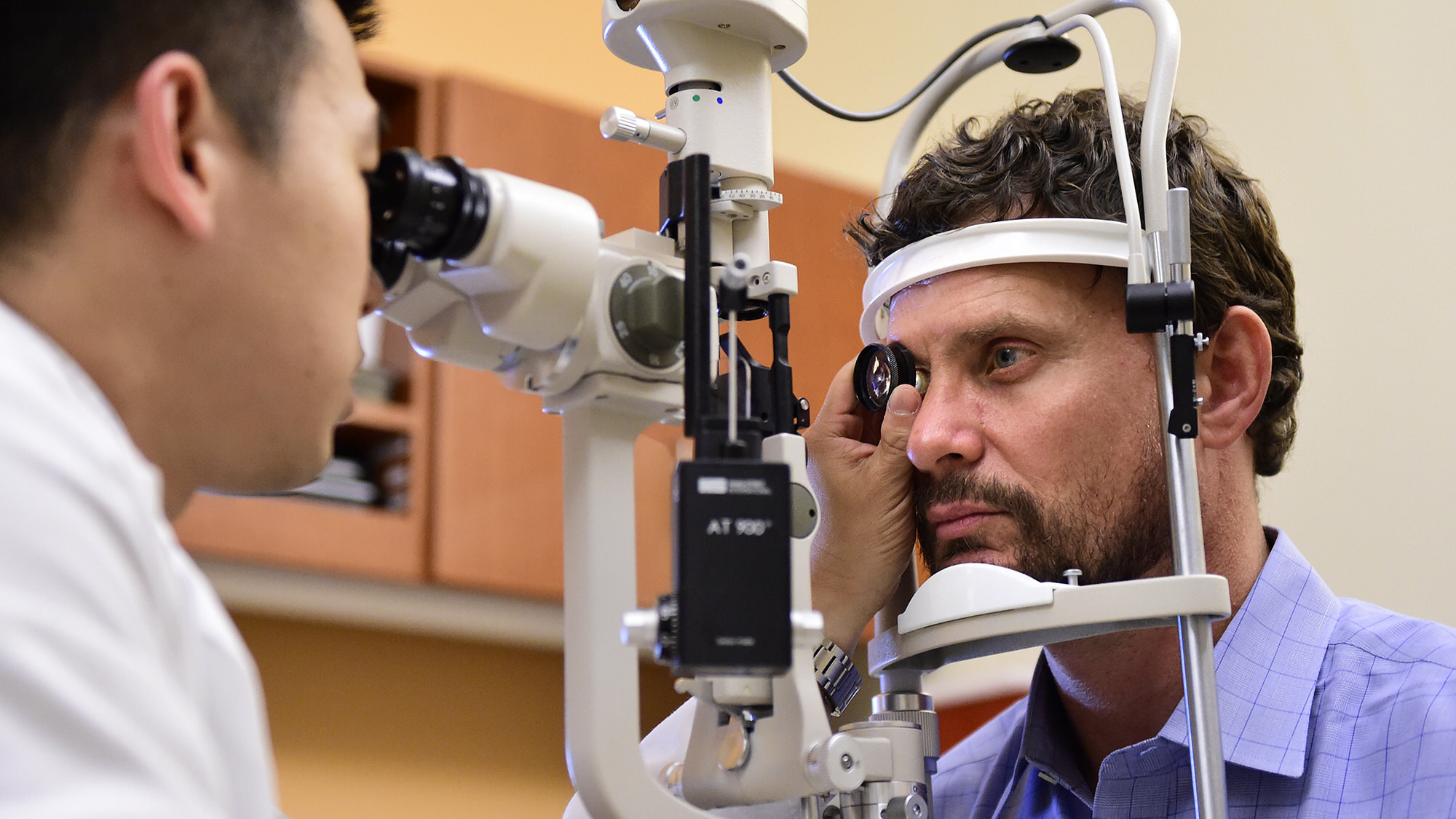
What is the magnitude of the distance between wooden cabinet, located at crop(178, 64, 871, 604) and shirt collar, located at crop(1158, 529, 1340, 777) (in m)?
1.14

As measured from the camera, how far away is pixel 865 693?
291 cm

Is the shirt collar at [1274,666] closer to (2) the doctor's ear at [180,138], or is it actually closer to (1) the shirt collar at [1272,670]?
(1) the shirt collar at [1272,670]

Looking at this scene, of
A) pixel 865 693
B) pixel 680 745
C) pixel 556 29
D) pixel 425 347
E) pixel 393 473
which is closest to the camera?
pixel 425 347

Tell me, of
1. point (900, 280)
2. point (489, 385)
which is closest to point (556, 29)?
point (489, 385)

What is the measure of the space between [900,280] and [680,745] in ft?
2.02

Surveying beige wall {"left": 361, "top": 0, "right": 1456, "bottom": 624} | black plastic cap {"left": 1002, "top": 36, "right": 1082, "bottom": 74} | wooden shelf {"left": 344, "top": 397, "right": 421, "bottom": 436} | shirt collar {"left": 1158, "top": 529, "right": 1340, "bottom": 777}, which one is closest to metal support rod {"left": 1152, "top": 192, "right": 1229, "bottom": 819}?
shirt collar {"left": 1158, "top": 529, "right": 1340, "bottom": 777}

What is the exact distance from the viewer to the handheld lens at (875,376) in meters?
1.39

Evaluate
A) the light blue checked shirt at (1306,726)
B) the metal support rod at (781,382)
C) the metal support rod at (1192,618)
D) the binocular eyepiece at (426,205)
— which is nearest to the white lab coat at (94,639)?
the binocular eyepiece at (426,205)

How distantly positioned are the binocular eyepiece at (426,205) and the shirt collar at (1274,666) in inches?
32.1

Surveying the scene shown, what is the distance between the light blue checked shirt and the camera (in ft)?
4.00

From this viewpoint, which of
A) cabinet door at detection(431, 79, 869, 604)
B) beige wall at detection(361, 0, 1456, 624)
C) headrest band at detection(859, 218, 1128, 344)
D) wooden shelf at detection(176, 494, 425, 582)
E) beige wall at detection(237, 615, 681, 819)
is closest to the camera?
headrest band at detection(859, 218, 1128, 344)

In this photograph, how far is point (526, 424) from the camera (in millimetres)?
2643

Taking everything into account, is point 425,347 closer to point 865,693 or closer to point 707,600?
point 707,600

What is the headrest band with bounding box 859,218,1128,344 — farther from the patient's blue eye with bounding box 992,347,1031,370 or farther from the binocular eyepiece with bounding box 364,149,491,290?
the binocular eyepiece with bounding box 364,149,491,290
